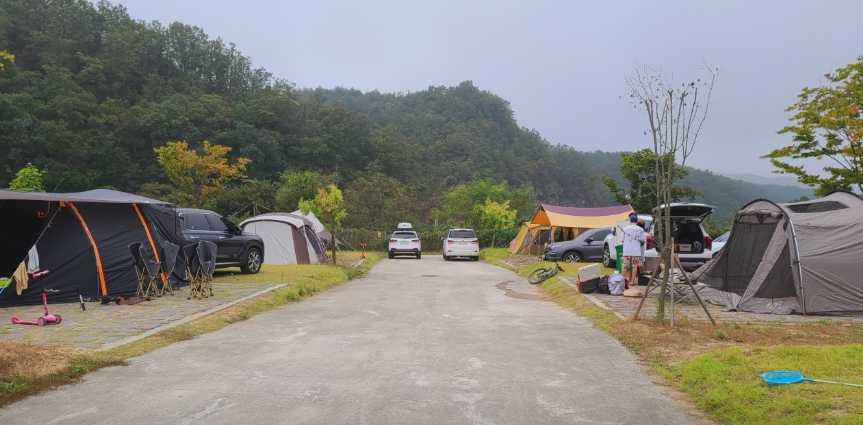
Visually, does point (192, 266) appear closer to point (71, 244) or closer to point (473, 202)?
point (71, 244)

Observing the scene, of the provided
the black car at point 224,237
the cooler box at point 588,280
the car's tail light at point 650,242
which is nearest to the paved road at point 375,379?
the cooler box at point 588,280

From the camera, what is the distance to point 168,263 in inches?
503

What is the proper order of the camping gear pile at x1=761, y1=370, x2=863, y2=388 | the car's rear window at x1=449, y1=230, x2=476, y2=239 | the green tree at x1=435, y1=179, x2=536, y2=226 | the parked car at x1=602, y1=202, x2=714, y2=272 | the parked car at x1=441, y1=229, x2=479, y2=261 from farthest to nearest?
the green tree at x1=435, y1=179, x2=536, y2=226 < the car's rear window at x1=449, y1=230, x2=476, y2=239 < the parked car at x1=441, y1=229, x2=479, y2=261 < the parked car at x1=602, y1=202, x2=714, y2=272 < the camping gear pile at x1=761, y1=370, x2=863, y2=388

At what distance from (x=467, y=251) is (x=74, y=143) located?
124 feet

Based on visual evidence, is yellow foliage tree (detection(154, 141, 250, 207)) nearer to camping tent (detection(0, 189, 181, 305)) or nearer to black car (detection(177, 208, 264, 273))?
black car (detection(177, 208, 264, 273))

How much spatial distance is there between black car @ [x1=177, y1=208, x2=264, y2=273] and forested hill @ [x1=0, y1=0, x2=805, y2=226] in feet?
105

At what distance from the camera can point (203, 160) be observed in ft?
153

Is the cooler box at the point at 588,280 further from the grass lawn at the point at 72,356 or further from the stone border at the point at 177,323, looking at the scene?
the stone border at the point at 177,323

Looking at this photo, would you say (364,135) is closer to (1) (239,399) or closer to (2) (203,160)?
(2) (203,160)

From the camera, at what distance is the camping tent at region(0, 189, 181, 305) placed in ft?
37.2

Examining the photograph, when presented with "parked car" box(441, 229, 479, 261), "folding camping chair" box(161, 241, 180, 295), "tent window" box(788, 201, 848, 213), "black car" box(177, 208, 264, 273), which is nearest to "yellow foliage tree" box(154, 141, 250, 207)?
"parked car" box(441, 229, 479, 261)

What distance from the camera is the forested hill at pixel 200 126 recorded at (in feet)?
169

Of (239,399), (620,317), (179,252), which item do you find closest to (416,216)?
(179,252)

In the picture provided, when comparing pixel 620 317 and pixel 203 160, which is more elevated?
pixel 203 160
